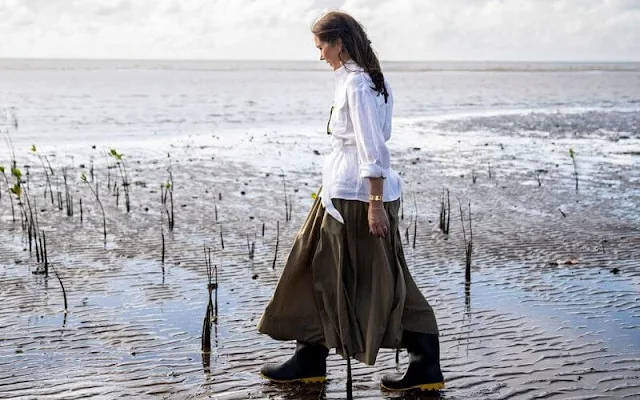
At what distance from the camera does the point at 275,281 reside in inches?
287

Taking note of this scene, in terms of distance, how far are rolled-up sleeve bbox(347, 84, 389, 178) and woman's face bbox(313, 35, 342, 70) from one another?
0.73 ft

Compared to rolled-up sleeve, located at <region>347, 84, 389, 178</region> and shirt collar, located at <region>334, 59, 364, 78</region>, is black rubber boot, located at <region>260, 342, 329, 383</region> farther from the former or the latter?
shirt collar, located at <region>334, 59, 364, 78</region>

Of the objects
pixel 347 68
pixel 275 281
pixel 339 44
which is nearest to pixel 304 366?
pixel 347 68

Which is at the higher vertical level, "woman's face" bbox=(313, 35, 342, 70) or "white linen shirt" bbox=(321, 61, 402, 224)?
"woman's face" bbox=(313, 35, 342, 70)

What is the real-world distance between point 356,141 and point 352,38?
0.52 meters

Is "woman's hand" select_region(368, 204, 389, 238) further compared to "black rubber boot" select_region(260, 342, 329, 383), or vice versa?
"black rubber boot" select_region(260, 342, 329, 383)

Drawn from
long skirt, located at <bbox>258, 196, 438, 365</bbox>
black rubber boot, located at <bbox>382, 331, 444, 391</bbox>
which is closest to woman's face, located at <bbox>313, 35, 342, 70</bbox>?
long skirt, located at <bbox>258, 196, 438, 365</bbox>

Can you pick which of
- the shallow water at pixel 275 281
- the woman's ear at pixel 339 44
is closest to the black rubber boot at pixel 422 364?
the shallow water at pixel 275 281

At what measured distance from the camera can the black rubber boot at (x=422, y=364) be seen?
4.68 meters

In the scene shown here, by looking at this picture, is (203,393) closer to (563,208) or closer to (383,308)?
(383,308)

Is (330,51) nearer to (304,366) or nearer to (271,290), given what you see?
(304,366)

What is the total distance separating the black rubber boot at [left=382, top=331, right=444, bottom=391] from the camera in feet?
15.4

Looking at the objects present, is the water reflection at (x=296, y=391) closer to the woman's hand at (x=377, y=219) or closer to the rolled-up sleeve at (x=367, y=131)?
the woman's hand at (x=377, y=219)

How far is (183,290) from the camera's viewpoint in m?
6.98
